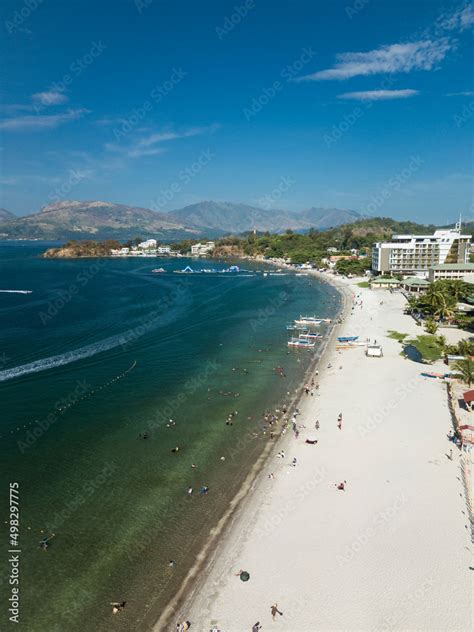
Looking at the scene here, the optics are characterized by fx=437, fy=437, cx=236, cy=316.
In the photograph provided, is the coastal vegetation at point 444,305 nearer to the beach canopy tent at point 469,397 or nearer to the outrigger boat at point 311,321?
the outrigger boat at point 311,321

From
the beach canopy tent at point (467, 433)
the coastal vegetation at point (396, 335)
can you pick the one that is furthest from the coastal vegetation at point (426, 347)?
the beach canopy tent at point (467, 433)

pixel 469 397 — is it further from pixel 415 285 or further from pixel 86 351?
pixel 415 285

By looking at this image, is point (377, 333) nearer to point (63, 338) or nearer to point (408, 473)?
point (408, 473)

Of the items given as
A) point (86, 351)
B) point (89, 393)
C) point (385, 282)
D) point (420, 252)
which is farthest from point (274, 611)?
point (420, 252)

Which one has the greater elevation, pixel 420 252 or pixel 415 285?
pixel 420 252

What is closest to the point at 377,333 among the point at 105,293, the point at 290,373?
the point at 290,373
